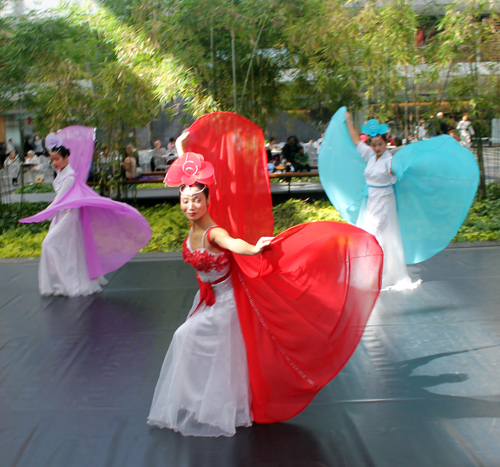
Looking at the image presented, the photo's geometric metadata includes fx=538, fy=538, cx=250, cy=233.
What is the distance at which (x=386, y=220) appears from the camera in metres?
5.12

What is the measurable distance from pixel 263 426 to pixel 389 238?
2.84 meters

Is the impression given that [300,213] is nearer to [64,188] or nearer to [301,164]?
[301,164]

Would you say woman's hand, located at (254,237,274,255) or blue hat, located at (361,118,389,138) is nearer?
woman's hand, located at (254,237,274,255)

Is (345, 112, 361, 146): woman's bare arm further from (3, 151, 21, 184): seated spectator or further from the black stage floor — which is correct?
(3, 151, 21, 184): seated spectator

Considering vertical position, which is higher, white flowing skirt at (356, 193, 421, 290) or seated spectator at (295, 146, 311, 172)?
seated spectator at (295, 146, 311, 172)

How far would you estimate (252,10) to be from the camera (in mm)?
7949

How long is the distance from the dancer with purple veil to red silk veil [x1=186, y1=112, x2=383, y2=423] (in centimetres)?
289

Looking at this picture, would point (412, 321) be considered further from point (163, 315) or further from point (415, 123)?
point (415, 123)

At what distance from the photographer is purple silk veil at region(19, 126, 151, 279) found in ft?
17.4

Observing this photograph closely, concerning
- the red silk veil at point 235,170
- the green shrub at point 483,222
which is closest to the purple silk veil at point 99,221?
the red silk veil at point 235,170

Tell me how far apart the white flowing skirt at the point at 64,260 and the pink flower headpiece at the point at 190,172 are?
9.47 ft

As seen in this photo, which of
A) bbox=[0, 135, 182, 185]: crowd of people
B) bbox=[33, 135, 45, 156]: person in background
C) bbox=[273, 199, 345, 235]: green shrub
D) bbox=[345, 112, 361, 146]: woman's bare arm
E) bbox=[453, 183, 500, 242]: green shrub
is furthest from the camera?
bbox=[33, 135, 45, 156]: person in background

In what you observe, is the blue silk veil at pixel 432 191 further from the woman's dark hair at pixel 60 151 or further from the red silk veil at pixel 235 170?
the woman's dark hair at pixel 60 151

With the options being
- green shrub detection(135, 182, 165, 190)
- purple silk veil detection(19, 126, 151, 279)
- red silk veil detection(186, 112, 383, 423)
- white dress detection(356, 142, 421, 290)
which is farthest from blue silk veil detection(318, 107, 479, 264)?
green shrub detection(135, 182, 165, 190)
